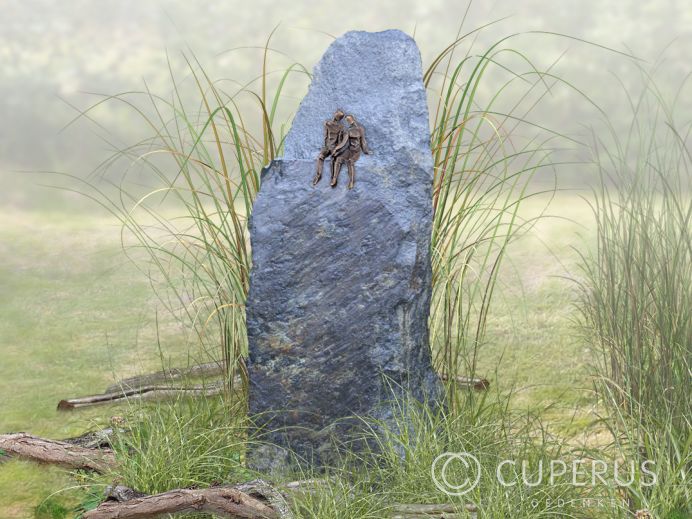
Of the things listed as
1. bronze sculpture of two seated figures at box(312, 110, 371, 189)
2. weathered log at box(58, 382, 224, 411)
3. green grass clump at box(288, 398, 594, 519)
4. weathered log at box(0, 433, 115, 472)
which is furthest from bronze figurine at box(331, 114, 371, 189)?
weathered log at box(0, 433, 115, 472)

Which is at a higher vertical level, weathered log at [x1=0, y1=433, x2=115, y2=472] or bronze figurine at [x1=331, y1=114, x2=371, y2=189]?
bronze figurine at [x1=331, y1=114, x2=371, y2=189]

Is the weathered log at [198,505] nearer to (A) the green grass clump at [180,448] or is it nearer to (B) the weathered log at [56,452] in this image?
(A) the green grass clump at [180,448]

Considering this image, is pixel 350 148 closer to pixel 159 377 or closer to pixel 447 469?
pixel 447 469

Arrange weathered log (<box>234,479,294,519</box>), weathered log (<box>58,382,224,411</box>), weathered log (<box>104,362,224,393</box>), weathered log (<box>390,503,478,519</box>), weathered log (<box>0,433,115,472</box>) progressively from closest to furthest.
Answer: weathered log (<box>390,503,478,519</box>)
weathered log (<box>234,479,294,519</box>)
weathered log (<box>0,433,115,472</box>)
weathered log (<box>58,382,224,411</box>)
weathered log (<box>104,362,224,393</box>)

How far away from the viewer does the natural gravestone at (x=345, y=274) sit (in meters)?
3.15

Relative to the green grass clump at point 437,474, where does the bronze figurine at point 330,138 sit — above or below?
above

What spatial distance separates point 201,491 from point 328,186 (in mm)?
1098

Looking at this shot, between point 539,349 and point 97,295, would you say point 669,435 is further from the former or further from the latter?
point 97,295

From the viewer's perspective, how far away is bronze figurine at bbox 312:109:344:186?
10.5 feet

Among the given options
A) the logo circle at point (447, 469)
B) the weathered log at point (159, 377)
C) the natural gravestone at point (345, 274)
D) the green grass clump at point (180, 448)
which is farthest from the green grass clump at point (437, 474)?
the weathered log at point (159, 377)

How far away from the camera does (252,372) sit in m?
3.27

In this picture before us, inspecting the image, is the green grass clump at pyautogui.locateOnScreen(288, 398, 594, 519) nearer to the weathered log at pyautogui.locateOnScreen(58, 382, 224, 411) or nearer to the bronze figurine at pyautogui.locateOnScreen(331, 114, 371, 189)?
the weathered log at pyautogui.locateOnScreen(58, 382, 224, 411)

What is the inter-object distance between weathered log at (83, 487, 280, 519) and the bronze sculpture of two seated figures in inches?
42.6

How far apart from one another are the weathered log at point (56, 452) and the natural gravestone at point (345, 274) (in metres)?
0.68
